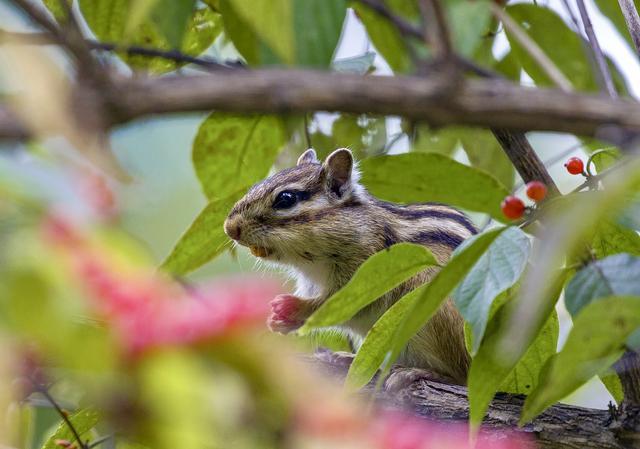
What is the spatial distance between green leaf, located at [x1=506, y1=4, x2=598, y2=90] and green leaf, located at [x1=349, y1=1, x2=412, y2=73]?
0.33m

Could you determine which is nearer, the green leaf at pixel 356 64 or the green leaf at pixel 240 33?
the green leaf at pixel 240 33

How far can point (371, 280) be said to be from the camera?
6.12 feet

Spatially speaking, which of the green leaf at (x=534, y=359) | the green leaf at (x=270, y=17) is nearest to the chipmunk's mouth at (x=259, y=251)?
the green leaf at (x=534, y=359)

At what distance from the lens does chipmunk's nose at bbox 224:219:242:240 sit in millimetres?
3590

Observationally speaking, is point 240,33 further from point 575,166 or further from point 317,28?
point 575,166

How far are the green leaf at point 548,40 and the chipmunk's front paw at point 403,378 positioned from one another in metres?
0.92

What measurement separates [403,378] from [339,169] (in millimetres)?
1225

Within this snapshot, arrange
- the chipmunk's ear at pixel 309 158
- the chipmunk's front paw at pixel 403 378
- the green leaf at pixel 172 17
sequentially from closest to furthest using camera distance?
the green leaf at pixel 172 17
the chipmunk's front paw at pixel 403 378
the chipmunk's ear at pixel 309 158

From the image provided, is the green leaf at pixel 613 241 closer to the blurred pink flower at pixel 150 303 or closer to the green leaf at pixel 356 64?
the green leaf at pixel 356 64

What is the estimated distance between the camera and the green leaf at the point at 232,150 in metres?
2.70

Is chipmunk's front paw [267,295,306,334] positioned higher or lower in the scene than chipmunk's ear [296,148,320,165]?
lower

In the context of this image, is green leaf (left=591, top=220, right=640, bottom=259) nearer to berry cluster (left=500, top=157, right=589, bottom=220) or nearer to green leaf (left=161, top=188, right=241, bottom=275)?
berry cluster (left=500, top=157, right=589, bottom=220)

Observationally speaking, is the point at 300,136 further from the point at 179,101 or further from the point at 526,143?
the point at 179,101

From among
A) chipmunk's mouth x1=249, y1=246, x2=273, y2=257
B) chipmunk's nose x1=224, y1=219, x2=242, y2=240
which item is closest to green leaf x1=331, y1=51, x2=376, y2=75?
chipmunk's nose x1=224, y1=219, x2=242, y2=240
